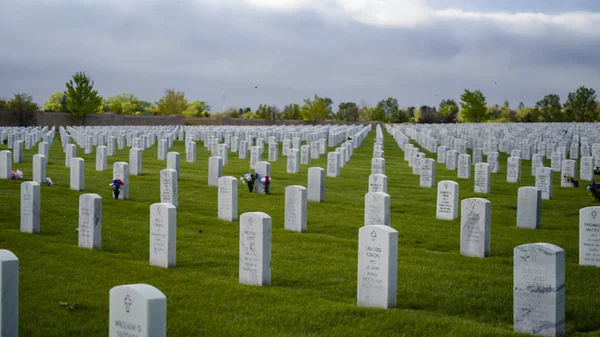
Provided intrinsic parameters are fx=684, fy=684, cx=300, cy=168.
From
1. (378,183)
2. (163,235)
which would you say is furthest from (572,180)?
(163,235)

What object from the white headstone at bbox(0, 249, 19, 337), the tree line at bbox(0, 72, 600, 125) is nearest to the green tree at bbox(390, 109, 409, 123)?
the tree line at bbox(0, 72, 600, 125)

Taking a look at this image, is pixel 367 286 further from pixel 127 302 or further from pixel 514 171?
pixel 514 171

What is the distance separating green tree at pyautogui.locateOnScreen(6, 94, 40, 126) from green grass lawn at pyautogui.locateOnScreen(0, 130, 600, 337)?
52330 millimetres

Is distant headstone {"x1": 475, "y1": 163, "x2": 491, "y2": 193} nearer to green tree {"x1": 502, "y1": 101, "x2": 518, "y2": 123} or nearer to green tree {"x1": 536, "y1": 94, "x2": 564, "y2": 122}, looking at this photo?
green tree {"x1": 536, "y1": 94, "x2": 564, "y2": 122}

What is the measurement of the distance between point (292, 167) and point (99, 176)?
22.5ft

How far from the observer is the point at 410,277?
9.57 m

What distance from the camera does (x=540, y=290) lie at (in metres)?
7.25

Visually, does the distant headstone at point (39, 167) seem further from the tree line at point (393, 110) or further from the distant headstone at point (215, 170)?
the tree line at point (393, 110)

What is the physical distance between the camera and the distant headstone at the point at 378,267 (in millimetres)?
8031

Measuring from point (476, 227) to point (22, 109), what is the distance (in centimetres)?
6222

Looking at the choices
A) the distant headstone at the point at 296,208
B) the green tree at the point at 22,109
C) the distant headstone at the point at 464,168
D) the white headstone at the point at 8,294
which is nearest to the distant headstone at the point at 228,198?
the distant headstone at the point at 296,208

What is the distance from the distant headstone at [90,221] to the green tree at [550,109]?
113069mm

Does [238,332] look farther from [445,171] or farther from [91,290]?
[445,171]

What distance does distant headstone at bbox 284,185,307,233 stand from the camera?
42.3ft
